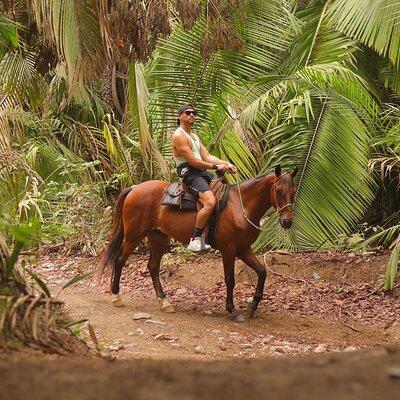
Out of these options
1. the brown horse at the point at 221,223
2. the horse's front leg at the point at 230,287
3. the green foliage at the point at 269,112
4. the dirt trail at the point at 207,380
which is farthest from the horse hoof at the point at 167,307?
the dirt trail at the point at 207,380

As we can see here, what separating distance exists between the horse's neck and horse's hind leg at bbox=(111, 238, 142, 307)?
1.79 meters

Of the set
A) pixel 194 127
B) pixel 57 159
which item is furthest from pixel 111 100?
pixel 194 127

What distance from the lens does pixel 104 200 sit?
1400 centimetres

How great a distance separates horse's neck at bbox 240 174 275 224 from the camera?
30.9 feet

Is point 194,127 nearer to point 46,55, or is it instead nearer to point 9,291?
point 46,55

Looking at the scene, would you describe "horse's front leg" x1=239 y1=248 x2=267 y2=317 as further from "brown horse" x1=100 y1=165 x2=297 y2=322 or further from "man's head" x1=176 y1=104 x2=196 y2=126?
"man's head" x1=176 y1=104 x2=196 y2=126

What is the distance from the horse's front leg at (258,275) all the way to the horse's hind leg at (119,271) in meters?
1.64

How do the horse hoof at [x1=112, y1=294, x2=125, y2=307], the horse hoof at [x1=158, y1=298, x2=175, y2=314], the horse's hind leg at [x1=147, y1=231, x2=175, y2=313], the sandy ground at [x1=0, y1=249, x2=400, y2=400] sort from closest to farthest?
the sandy ground at [x1=0, y1=249, x2=400, y2=400], the horse hoof at [x1=158, y1=298, x2=175, y2=314], the horse hoof at [x1=112, y1=294, x2=125, y2=307], the horse's hind leg at [x1=147, y1=231, x2=175, y2=313]

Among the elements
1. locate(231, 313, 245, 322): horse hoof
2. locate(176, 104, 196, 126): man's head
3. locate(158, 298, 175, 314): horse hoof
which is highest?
locate(176, 104, 196, 126): man's head

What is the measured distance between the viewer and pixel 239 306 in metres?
10.2

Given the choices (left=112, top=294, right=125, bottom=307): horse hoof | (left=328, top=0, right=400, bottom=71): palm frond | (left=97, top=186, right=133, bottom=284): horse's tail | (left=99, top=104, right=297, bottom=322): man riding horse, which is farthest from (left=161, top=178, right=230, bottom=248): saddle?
(left=328, top=0, right=400, bottom=71): palm frond

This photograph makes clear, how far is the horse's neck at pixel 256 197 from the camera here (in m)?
9.41

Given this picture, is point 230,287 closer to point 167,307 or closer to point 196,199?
point 167,307

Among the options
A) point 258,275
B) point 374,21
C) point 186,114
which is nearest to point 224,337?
point 258,275
